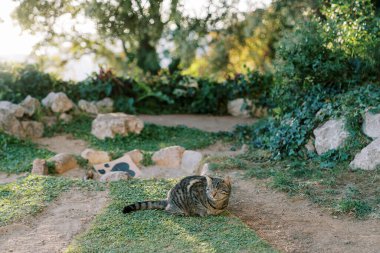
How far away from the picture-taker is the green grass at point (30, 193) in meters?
5.61

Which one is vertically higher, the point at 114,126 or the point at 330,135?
the point at 330,135

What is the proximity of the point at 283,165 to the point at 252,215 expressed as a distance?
2412 millimetres

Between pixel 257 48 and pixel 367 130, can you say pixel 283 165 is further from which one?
pixel 257 48

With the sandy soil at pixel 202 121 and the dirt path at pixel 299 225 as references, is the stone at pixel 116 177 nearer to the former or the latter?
the dirt path at pixel 299 225

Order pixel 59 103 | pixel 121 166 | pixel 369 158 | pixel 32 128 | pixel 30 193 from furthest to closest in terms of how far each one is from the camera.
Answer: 1. pixel 59 103
2. pixel 32 128
3. pixel 121 166
4. pixel 369 158
5. pixel 30 193

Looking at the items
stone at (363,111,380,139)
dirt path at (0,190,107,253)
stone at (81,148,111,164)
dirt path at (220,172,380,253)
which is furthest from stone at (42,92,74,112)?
stone at (363,111,380,139)

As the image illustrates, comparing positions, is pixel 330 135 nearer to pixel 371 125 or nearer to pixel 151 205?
pixel 371 125

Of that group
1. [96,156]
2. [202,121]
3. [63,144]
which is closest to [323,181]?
[96,156]

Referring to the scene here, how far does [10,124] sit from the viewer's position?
10.2 metres

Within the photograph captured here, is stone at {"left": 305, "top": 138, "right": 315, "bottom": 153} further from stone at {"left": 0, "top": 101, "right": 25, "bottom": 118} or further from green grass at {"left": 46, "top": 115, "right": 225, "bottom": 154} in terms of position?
stone at {"left": 0, "top": 101, "right": 25, "bottom": 118}

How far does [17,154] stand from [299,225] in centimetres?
570

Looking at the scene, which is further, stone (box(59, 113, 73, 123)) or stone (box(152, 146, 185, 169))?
stone (box(59, 113, 73, 123))

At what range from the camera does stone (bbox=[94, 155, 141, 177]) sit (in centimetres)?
859

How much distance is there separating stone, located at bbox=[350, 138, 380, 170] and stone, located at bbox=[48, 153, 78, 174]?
169 inches
